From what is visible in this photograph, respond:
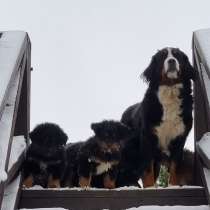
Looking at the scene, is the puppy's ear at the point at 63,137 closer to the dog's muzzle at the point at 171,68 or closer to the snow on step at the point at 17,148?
the snow on step at the point at 17,148

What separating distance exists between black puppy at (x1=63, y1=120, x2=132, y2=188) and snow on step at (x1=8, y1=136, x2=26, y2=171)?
2.11 feet

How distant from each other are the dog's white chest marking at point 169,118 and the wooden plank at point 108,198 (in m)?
1.68

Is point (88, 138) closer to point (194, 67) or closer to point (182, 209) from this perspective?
point (194, 67)

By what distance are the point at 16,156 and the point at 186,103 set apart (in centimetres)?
242

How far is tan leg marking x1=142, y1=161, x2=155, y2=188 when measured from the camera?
6082 millimetres

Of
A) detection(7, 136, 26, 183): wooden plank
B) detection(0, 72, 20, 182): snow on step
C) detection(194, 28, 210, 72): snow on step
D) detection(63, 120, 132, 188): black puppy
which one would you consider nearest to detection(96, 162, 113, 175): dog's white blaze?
detection(63, 120, 132, 188): black puppy

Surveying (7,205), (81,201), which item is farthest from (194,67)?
(7,205)

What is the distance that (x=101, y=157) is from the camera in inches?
215

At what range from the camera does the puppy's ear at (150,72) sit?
6.57m

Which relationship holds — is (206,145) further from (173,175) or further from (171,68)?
(171,68)

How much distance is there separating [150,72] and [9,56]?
2.36 meters

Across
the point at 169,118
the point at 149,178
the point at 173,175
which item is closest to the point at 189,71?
the point at 169,118

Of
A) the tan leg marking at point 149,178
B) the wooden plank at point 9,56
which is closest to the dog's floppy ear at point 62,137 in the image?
the tan leg marking at point 149,178

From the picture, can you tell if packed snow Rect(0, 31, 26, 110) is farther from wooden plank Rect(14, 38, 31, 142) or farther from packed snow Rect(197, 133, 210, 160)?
packed snow Rect(197, 133, 210, 160)
